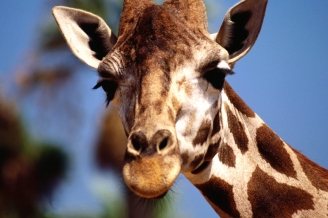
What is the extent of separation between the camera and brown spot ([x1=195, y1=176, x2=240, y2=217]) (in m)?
5.64

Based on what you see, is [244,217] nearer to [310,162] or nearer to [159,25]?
[310,162]

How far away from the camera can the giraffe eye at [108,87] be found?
5418mm

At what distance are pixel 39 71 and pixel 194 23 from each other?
14.1 metres

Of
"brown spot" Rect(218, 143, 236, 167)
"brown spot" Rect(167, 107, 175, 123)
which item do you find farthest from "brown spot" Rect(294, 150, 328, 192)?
"brown spot" Rect(167, 107, 175, 123)

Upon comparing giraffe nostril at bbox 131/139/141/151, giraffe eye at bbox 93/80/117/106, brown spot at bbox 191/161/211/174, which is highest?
giraffe nostril at bbox 131/139/141/151

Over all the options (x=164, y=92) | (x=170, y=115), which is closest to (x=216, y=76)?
(x=164, y=92)

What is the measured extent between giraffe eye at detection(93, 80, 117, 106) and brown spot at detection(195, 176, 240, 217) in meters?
1.42

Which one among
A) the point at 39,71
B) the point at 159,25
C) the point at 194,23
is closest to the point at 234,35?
the point at 194,23

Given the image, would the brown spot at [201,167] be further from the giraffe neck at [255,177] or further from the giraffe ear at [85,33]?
the giraffe ear at [85,33]

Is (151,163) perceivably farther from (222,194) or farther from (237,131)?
(237,131)

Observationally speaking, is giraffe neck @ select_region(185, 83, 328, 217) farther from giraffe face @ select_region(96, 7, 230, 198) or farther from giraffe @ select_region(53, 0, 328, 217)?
giraffe face @ select_region(96, 7, 230, 198)

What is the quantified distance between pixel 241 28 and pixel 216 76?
76 cm

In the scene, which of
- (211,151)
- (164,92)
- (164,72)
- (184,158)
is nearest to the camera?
(164,92)

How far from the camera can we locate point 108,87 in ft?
18.0
